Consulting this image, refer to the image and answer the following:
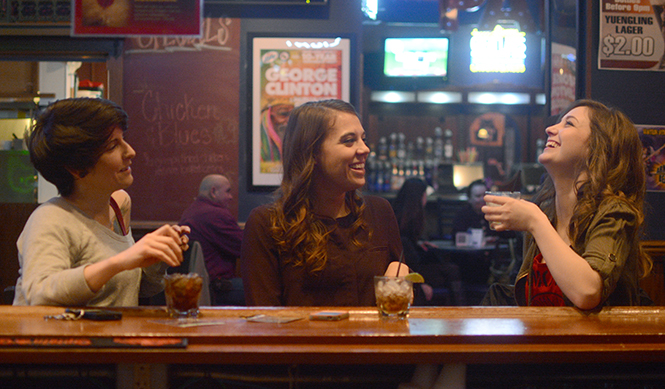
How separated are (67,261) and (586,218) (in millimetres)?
1507

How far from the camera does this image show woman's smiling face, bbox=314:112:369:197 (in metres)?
1.88

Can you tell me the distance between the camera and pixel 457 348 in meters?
1.18

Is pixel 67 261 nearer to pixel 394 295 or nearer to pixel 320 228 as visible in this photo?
pixel 320 228

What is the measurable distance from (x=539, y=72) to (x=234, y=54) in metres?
5.79

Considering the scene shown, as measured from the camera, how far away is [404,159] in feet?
27.4

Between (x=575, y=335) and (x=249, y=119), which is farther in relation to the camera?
(x=249, y=119)

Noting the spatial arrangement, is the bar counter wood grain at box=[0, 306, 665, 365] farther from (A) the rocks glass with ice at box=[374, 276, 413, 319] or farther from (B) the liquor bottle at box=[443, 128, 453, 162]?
(B) the liquor bottle at box=[443, 128, 453, 162]

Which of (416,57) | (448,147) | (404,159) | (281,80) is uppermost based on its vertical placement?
(416,57)

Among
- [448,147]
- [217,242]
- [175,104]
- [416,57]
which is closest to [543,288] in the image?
[217,242]

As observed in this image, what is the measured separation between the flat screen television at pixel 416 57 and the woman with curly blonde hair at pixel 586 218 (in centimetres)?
516

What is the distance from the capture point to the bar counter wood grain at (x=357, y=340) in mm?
1142

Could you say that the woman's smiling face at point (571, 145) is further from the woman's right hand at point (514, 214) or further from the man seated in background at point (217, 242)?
the man seated in background at point (217, 242)

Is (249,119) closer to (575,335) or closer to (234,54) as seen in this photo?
(234,54)
